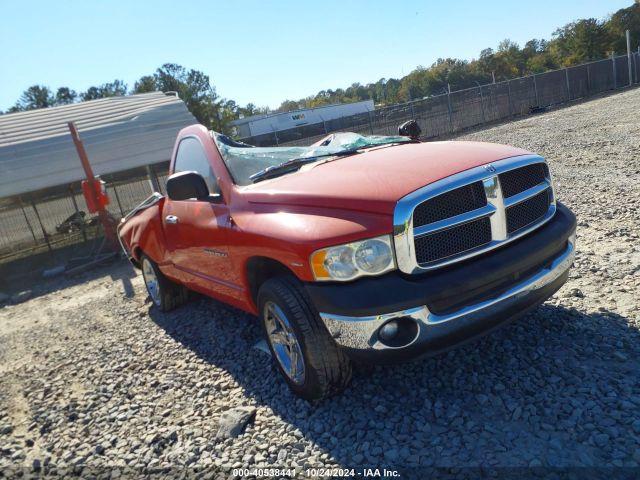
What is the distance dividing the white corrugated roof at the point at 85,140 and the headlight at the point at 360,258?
42.7 feet

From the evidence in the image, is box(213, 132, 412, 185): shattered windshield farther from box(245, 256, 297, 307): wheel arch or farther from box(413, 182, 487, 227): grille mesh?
box(413, 182, 487, 227): grille mesh

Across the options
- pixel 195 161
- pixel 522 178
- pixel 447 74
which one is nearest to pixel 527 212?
pixel 522 178

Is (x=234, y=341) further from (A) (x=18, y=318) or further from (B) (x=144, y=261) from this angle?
(A) (x=18, y=318)

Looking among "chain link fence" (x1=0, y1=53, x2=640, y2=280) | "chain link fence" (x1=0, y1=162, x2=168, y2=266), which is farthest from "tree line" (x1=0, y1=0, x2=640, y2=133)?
"chain link fence" (x1=0, y1=162, x2=168, y2=266)

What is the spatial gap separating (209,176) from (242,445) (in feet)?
6.80

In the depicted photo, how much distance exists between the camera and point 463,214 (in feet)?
8.77

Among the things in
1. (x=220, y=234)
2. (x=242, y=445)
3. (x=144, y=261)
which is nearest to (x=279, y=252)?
(x=220, y=234)

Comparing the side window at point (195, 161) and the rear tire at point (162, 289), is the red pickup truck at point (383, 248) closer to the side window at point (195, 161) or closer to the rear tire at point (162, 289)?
the side window at point (195, 161)

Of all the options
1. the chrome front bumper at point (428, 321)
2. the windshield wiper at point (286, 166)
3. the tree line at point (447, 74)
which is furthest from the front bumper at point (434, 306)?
the tree line at point (447, 74)

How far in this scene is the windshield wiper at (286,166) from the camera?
355 cm

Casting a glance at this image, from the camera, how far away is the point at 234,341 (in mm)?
4414

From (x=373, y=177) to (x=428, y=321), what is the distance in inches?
36.2

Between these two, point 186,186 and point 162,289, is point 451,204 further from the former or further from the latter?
point 162,289

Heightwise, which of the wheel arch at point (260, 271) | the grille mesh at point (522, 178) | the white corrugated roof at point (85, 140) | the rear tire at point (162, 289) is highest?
the white corrugated roof at point (85, 140)
